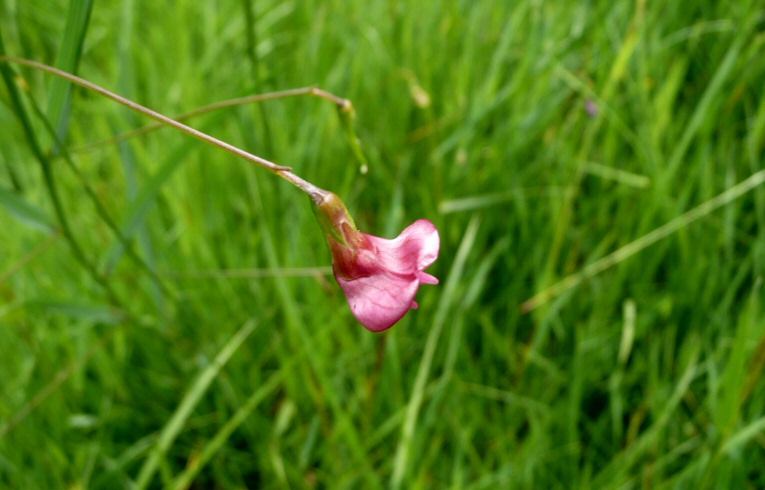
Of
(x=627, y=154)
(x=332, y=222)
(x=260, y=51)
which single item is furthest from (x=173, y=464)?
(x=627, y=154)

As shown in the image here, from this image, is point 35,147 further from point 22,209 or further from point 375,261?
point 375,261

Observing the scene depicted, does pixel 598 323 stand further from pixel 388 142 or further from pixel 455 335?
pixel 388 142

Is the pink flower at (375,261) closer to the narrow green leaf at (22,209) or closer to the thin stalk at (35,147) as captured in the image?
the thin stalk at (35,147)

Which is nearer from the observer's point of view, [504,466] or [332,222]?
[332,222]

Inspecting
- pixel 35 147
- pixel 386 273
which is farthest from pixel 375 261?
pixel 35 147

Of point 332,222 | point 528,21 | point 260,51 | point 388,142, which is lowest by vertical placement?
point 332,222
